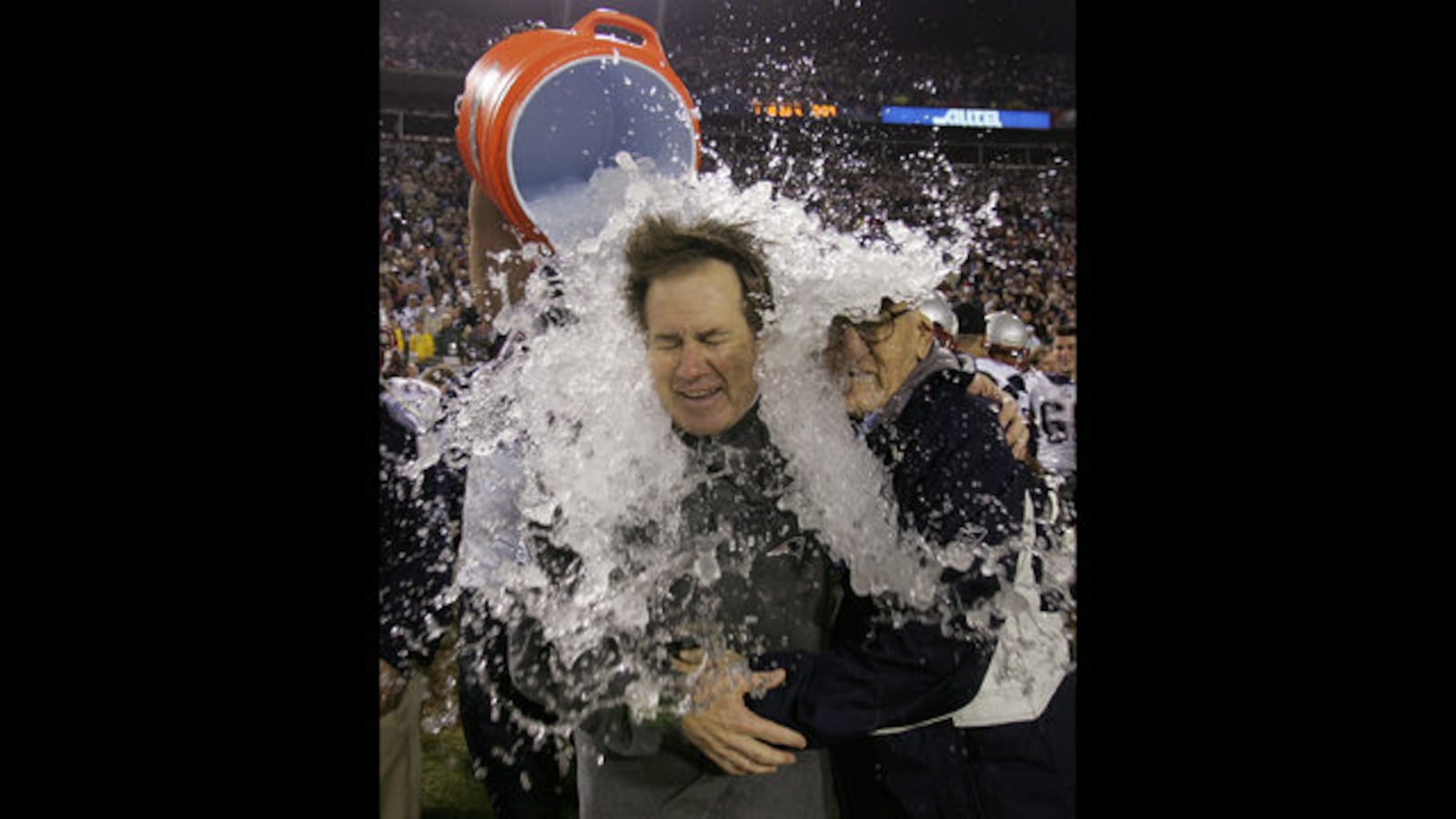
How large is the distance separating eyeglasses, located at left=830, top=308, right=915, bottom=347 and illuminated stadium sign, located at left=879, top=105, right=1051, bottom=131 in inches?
9.8

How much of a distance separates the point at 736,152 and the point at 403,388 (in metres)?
0.50

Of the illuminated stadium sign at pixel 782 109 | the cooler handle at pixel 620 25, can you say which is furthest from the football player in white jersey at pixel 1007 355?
the cooler handle at pixel 620 25

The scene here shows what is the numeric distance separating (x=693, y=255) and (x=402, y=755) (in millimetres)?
709

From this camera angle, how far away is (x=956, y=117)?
1320 millimetres

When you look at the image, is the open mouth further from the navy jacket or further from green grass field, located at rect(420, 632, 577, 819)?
green grass field, located at rect(420, 632, 577, 819)

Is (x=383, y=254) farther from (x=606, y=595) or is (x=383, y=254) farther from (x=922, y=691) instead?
(x=922, y=691)

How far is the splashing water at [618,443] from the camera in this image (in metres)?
1.25

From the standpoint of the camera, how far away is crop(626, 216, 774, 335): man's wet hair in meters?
1.24

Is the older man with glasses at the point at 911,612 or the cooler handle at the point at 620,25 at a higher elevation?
the cooler handle at the point at 620,25

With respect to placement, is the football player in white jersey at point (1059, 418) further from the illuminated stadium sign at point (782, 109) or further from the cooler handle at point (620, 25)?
the cooler handle at point (620, 25)

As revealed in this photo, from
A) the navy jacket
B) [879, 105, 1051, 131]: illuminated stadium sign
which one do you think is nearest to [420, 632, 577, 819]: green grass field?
the navy jacket

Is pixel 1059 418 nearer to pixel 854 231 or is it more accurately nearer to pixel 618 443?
pixel 854 231

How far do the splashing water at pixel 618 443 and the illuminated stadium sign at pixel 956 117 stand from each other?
0.17 metres

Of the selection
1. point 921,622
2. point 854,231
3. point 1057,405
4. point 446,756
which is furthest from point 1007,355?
point 446,756
